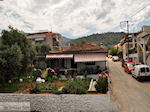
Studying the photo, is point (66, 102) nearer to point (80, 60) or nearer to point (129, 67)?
point (80, 60)

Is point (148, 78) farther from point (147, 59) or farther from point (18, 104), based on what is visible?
point (18, 104)

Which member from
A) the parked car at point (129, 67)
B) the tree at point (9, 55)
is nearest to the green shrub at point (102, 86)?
the tree at point (9, 55)

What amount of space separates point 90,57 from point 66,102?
8.83 meters

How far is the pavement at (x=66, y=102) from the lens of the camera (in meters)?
7.15

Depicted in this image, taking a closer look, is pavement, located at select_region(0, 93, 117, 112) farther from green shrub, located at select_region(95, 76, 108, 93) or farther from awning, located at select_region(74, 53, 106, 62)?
awning, located at select_region(74, 53, 106, 62)

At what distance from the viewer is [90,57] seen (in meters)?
15.1

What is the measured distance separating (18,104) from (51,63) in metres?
9.83

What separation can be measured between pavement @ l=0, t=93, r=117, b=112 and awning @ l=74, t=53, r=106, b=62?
25.3ft

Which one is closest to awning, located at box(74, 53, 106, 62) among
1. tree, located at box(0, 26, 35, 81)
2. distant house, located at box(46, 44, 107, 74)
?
distant house, located at box(46, 44, 107, 74)

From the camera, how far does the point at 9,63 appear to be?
9445 mm

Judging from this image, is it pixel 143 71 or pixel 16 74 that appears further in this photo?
pixel 143 71

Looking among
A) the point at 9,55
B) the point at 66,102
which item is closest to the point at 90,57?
the point at 66,102

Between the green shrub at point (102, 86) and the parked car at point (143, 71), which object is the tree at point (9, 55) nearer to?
the green shrub at point (102, 86)

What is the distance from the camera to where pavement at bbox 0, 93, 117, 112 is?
7148mm
